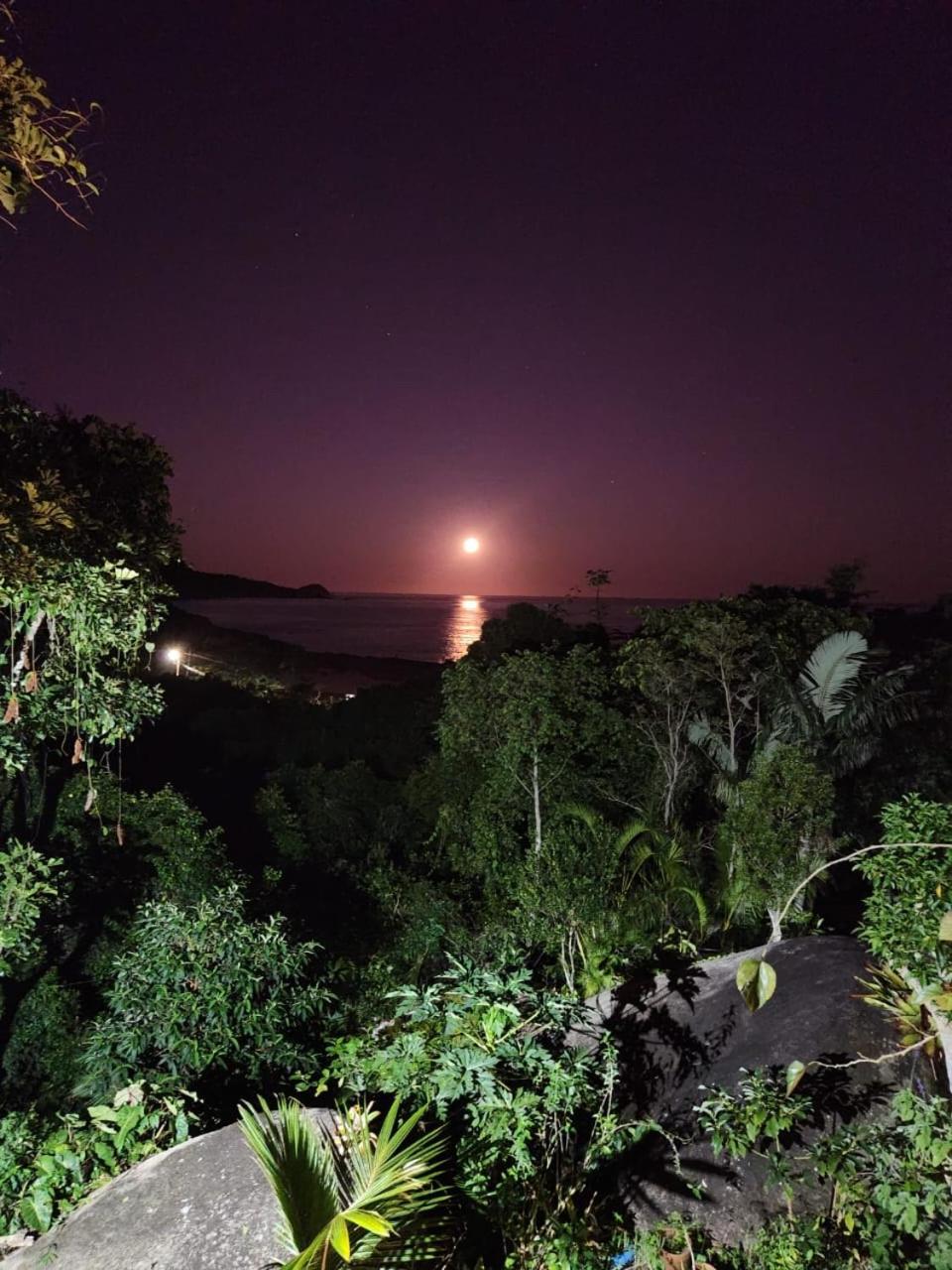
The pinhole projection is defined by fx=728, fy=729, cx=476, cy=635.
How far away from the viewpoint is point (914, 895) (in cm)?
381

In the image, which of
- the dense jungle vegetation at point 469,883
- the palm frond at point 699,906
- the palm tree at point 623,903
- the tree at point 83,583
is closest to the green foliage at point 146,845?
the dense jungle vegetation at point 469,883

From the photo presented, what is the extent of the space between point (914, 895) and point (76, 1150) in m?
4.23

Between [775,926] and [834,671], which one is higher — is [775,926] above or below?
below

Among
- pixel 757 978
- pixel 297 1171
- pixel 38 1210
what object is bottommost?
pixel 38 1210

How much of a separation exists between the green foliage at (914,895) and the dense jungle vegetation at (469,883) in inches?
0.8

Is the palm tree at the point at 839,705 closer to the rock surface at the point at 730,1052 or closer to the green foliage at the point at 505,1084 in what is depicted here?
the rock surface at the point at 730,1052

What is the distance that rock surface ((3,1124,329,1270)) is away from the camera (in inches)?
106

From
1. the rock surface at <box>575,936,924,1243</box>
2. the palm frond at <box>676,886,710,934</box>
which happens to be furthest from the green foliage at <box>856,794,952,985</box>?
the palm frond at <box>676,886,710,934</box>

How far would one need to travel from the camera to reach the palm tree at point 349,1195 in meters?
2.11

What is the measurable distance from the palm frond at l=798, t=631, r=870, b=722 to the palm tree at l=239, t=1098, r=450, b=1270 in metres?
8.79

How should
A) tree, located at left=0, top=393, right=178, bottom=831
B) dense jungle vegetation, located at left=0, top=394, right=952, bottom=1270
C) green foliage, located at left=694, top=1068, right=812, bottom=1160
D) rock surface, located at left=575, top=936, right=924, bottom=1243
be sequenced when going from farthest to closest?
1. rock surface, located at left=575, top=936, right=924, bottom=1243
2. tree, located at left=0, top=393, right=178, bottom=831
3. green foliage, located at left=694, top=1068, right=812, bottom=1160
4. dense jungle vegetation, located at left=0, top=394, right=952, bottom=1270

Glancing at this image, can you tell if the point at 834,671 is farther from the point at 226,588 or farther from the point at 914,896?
the point at 226,588

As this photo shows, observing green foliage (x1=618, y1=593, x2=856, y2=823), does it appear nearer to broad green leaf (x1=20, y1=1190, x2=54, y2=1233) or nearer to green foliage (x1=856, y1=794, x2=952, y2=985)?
green foliage (x1=856, y1=794, x2=952, y2=985)

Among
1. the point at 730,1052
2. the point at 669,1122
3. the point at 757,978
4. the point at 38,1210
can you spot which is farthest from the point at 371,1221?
the point at 730,1052
